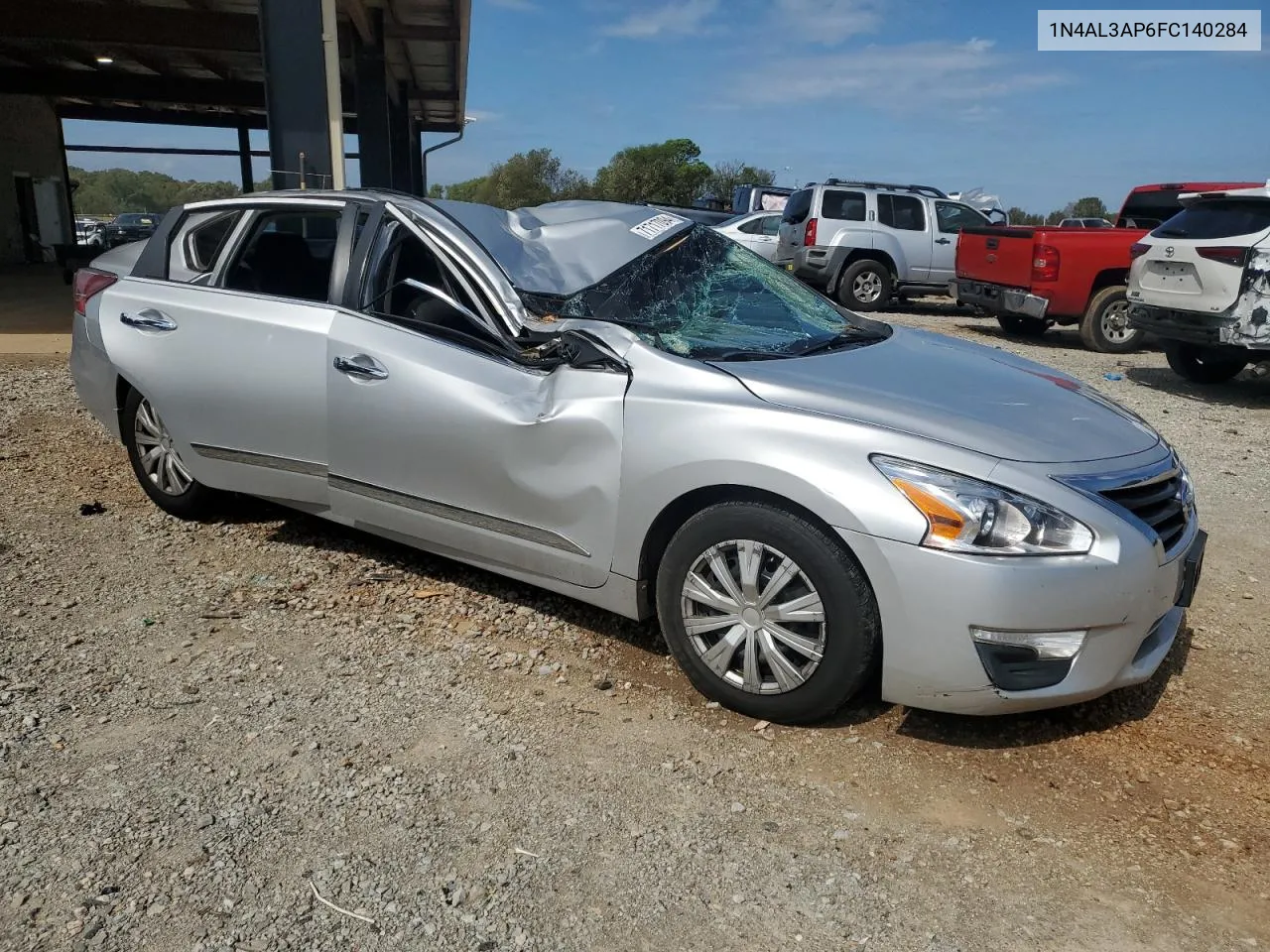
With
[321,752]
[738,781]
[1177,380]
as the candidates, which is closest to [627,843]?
[738,781]

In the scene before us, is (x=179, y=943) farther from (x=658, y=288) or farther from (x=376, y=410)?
(x=658, y=288)

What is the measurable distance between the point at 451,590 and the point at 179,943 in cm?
206

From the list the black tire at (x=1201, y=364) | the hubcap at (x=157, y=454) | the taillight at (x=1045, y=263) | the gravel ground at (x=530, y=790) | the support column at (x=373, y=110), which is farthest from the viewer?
the support column at (x=373, y=110)

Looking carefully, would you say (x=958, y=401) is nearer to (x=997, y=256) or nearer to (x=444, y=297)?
(x=444, y=297)

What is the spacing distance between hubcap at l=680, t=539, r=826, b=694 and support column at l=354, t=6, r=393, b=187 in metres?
14.5

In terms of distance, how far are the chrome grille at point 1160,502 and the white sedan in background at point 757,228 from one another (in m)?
15.3

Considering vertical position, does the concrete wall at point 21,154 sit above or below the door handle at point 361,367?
above

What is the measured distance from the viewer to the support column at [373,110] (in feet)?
53.2

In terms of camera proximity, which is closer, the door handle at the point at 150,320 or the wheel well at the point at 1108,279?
the door handle at the point at 150,320

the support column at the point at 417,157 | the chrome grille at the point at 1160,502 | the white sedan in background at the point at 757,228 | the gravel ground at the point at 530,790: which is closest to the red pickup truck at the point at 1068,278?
the white sedan in background at the point at 757,228

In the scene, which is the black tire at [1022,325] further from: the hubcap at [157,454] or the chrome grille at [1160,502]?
the hubcap at [157,454]

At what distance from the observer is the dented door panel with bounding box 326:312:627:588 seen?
3.35 metres

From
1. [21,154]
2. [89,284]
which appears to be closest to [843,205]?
[89,284]

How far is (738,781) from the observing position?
9.46 ft
